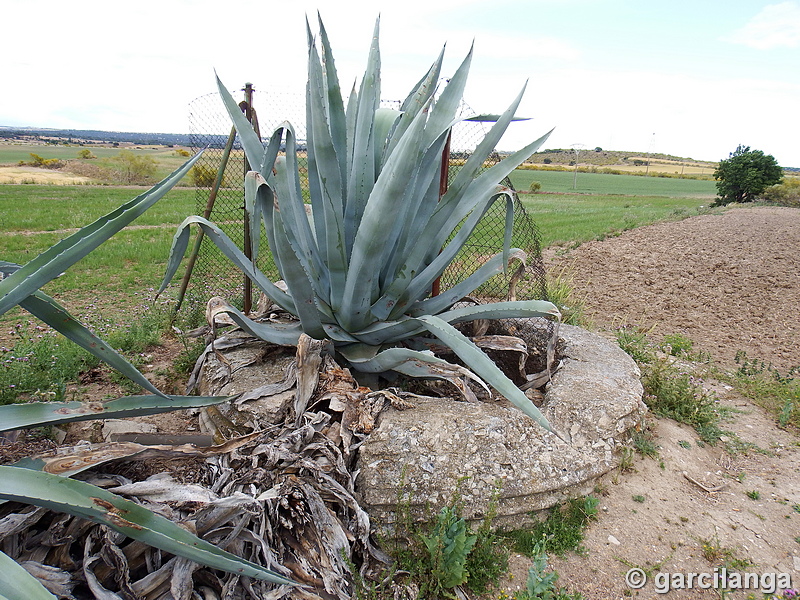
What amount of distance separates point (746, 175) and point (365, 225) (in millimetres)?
23773

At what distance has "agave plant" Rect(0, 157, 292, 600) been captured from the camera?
1428 mm

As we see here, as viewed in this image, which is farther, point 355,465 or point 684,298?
point 684,298

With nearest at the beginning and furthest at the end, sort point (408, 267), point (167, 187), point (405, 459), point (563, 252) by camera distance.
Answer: point (167, 187)
point (405, 459)
point (408, 267)
point (563, 252)

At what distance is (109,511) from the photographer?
1.46 metres

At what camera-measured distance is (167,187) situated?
1837 millimetres

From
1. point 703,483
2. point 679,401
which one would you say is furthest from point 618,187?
point 703,483

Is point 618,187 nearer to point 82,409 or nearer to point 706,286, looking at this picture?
point 706,286

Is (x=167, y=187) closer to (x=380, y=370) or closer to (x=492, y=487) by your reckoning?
(x=380, y=370)

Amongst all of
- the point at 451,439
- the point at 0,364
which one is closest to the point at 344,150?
the point at 451,439

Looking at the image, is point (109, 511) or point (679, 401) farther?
point (679, 401)

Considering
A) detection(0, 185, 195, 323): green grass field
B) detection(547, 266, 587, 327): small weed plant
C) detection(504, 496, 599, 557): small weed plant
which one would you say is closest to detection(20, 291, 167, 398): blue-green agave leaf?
detection(504, 496, 599, 557): small weed plant

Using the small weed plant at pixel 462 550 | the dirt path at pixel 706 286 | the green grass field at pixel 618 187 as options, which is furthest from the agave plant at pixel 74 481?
the green grass field at pixel 618 187

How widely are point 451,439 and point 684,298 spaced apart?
5044mm

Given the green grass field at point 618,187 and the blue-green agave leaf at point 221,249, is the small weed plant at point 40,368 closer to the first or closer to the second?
the blue-green agave leaf at point 221,249
